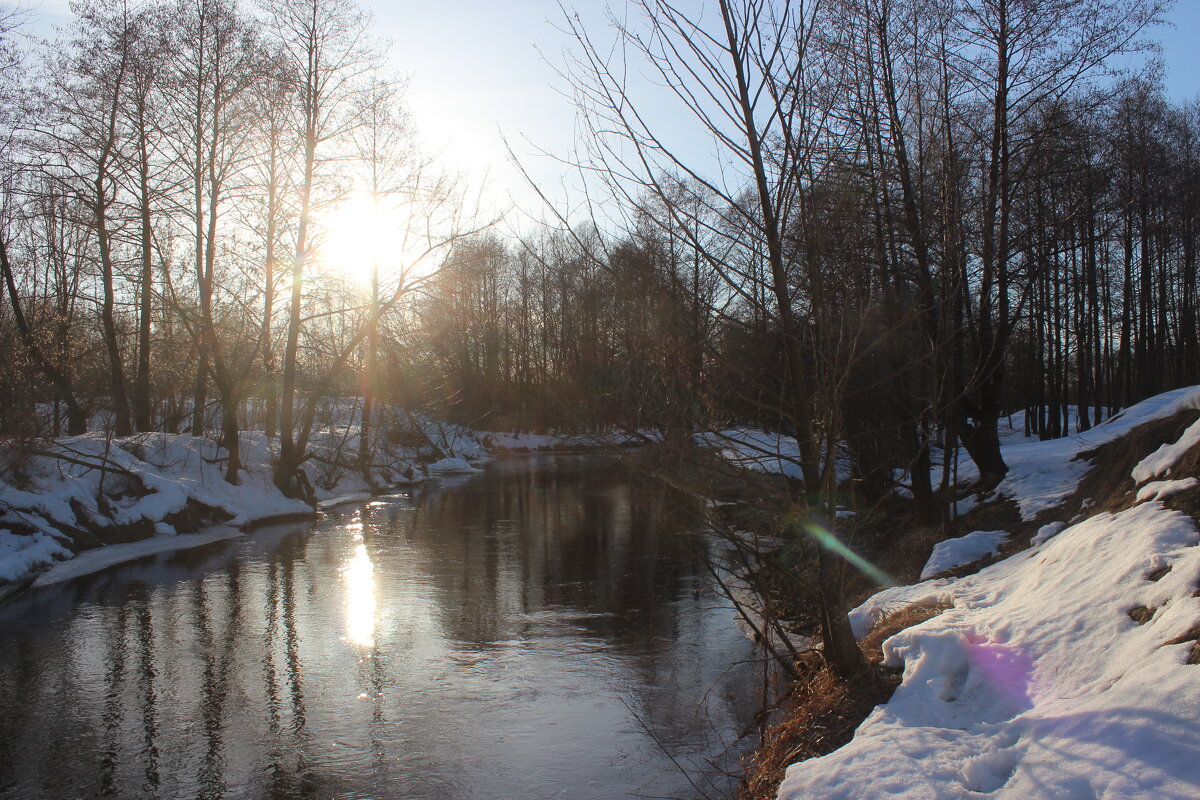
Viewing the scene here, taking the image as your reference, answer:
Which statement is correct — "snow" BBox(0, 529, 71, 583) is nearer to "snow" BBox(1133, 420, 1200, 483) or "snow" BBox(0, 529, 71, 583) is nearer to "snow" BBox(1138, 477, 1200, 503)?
"snow" BBox(1138, 477, 1200, 503)

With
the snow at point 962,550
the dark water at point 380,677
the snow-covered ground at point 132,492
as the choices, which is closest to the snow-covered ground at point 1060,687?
the dark water at point 380,677

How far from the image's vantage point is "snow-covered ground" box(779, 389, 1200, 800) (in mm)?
3465

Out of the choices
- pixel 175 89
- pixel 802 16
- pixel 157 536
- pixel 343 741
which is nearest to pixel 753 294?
pixel 802 16

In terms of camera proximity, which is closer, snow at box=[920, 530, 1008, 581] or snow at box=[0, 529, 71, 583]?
snow at box=[920, 530, 1008, 581]

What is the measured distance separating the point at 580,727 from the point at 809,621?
395 centimetres

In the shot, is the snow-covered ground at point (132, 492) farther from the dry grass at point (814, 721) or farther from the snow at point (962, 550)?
the dry grass at point (814, 721)

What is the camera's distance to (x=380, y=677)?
8078mm

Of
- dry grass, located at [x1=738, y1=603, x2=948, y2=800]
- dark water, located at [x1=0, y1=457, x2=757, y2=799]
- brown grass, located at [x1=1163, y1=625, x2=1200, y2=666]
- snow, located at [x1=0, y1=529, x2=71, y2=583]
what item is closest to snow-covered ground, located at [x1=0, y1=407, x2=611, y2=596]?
snow, located at [x1=0, y1=529, x2=71, y2=583]

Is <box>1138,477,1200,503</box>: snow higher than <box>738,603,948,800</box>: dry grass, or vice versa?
<box>1138,477,1200,503</box>: snow

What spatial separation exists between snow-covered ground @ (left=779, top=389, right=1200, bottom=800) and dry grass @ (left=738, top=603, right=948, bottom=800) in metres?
0.18

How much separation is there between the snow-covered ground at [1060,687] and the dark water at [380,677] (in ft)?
5.49

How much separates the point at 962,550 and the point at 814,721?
219 inches

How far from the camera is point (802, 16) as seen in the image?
190 inches

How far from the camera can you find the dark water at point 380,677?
591 cm
